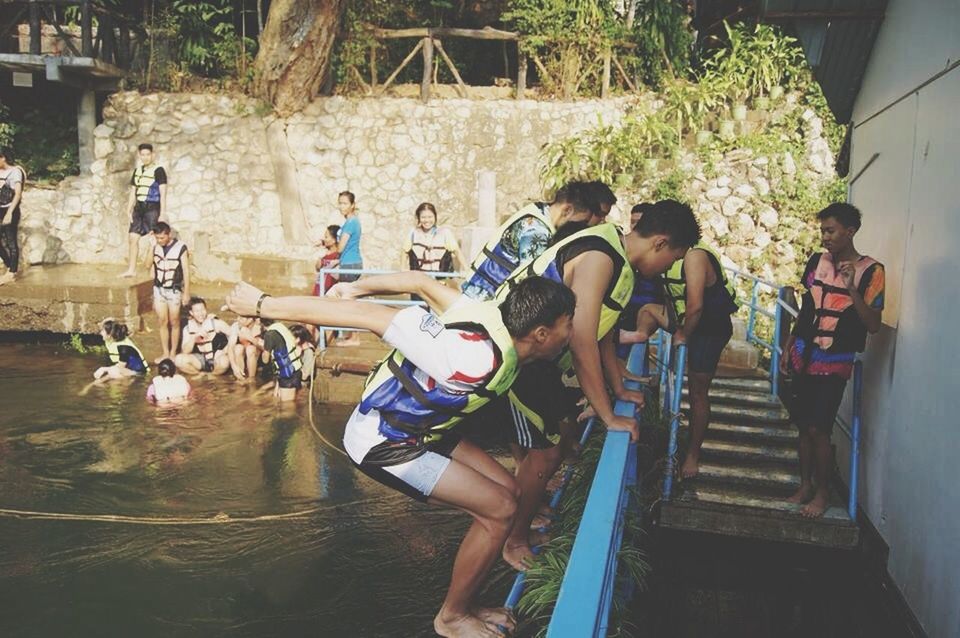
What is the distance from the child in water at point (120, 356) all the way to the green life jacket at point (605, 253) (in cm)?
784

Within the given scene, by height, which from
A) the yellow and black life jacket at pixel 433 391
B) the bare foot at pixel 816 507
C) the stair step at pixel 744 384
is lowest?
the bare foot at pixel 816 507

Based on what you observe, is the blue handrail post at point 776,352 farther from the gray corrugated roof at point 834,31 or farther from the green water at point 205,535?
the green water at point 205,535

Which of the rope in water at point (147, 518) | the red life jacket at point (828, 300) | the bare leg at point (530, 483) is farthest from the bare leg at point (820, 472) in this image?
the rope in water at point (147, 518)

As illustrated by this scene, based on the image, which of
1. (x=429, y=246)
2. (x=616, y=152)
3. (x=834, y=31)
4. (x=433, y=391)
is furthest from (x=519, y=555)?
(x=616, y=152)

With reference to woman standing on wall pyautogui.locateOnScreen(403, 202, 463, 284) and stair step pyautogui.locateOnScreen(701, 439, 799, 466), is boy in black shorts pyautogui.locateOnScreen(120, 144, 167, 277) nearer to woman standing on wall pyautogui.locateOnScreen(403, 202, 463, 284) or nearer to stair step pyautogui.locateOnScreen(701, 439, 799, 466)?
woman standing on wall pyautogui.locateOnScreen(403, 202, 463, 284)

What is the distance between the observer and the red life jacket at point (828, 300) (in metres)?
5.40

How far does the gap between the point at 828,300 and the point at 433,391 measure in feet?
11.1

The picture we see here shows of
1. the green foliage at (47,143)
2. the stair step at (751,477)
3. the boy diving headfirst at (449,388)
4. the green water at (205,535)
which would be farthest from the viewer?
the green foliage at (47,143)

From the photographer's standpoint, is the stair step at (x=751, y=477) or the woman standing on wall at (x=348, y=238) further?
the woman standing on wall at (x=348, y=238)

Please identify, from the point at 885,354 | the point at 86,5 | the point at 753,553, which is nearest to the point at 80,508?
the point at 753,553

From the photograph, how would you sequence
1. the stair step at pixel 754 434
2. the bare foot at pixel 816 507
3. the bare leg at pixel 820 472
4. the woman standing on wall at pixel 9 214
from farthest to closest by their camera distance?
the woman standing on wall at pixel 9 214 → the stair step at pixel 754 434 → the bare foot at pixel 816 507 → the bare leg at pixel 820 472

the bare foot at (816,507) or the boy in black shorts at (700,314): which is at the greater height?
the boy in black shorts at (700,314)

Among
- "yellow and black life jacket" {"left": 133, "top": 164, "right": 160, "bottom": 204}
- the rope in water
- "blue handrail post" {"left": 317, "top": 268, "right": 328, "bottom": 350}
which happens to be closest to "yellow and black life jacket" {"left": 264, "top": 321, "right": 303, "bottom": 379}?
"blue handrail post" {"left": 317, "top": 268, "right": 328, "bottom": 350}

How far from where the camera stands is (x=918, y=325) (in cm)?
540
